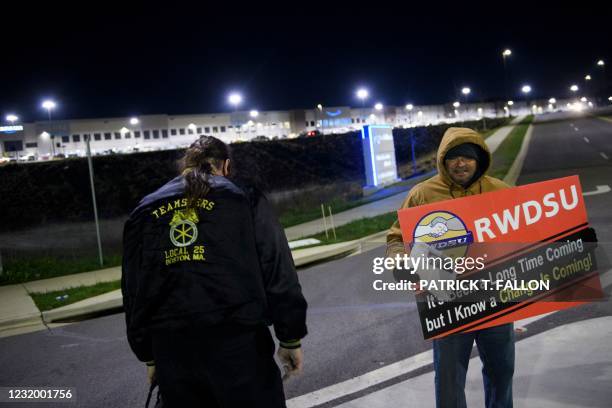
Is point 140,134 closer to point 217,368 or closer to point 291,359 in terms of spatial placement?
point 291,359

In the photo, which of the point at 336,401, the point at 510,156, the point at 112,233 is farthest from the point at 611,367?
the point at 510,156

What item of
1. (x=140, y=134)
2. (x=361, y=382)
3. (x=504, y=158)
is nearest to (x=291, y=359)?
(x=361, y=382)

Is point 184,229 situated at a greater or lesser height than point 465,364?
greater

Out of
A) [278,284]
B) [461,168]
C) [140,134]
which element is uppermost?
[140,134]

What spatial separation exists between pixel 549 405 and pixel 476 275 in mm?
1324

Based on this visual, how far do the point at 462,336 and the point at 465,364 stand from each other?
0.19 meters

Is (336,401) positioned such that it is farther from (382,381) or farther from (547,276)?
(547,276)

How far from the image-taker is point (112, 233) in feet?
75.4

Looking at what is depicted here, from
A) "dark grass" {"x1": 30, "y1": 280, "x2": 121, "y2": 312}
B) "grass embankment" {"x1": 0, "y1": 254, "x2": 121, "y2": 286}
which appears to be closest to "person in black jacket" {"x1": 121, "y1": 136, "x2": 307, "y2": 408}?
"dark grass" {"x1": 30, "y1": 280, "x2": 121, "y2": 312}

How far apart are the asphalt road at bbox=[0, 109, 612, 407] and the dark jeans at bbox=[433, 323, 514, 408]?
150cm

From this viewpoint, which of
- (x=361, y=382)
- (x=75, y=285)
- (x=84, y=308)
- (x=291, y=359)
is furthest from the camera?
(x=75, y=285)

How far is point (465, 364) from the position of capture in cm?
320

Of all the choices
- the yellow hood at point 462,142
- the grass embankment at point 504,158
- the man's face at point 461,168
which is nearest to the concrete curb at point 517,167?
the grass embankment at point 504,158

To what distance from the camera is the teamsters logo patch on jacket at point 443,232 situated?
3186 millimetres
